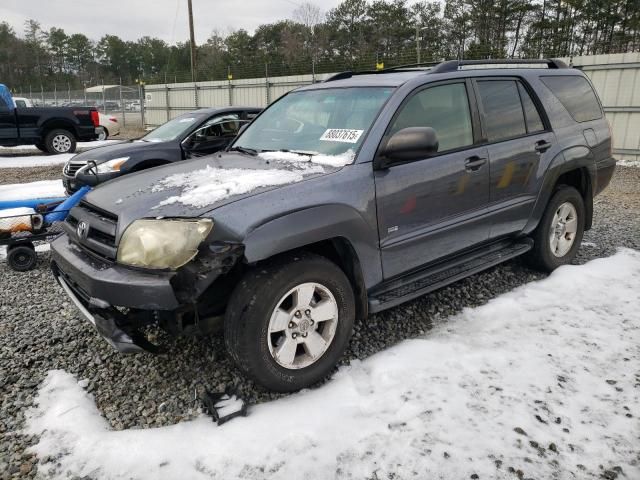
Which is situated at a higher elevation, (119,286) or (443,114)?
(443,114)

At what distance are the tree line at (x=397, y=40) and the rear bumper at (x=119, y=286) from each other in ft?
47.3

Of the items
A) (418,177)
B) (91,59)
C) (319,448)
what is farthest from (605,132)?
(91,59)

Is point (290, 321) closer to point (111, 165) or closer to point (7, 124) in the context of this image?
point (111, 165)

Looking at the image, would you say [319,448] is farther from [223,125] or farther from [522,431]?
[223,125]

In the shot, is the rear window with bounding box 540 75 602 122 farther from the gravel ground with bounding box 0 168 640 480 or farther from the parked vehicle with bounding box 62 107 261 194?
the parked vehicle with bounding box 62 107 261 194

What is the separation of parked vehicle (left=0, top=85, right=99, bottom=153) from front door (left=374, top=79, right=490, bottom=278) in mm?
13568

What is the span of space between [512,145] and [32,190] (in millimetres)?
8168

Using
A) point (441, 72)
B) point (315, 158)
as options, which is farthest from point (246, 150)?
point (441, 72)

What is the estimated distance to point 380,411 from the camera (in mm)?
2484

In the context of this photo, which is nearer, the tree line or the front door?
the front door

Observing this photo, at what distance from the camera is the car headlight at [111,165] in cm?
656

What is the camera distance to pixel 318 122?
3.44 metres

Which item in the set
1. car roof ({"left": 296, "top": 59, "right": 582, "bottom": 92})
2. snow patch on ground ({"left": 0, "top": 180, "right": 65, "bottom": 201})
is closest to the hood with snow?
car roof ({"left": 296, "top": 59, "right": 582, "bottom": 92})

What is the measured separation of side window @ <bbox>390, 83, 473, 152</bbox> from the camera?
3.22 meters
